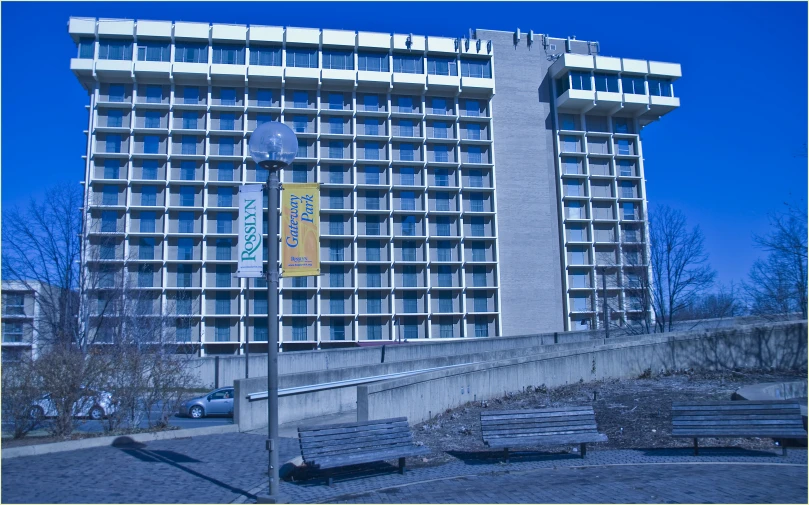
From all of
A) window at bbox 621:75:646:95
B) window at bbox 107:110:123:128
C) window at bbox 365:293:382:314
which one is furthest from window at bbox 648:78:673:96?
window at bbox 107:110:123:128

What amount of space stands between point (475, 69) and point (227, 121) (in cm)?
2298

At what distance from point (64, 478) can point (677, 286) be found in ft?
114

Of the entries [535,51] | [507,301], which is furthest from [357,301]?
[535,51]

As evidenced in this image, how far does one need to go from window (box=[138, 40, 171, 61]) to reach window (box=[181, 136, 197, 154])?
6.77 m

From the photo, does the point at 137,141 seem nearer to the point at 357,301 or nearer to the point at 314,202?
the point at 357,301

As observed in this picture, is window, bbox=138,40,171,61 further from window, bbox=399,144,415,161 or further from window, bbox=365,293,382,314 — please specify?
window, bbox=365,293,382,314

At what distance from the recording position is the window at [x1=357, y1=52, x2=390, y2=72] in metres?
57.7

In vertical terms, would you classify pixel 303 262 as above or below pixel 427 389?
above

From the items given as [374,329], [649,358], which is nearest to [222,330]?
[374,329]

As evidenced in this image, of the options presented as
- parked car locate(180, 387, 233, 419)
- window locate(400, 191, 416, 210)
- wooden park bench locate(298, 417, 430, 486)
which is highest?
window locate(400, 191, 416, 210)

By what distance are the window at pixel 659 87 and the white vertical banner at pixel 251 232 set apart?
61.7 meters

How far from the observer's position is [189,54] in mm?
54812

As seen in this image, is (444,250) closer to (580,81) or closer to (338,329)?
(338,329)

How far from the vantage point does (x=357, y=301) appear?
55.8 m
